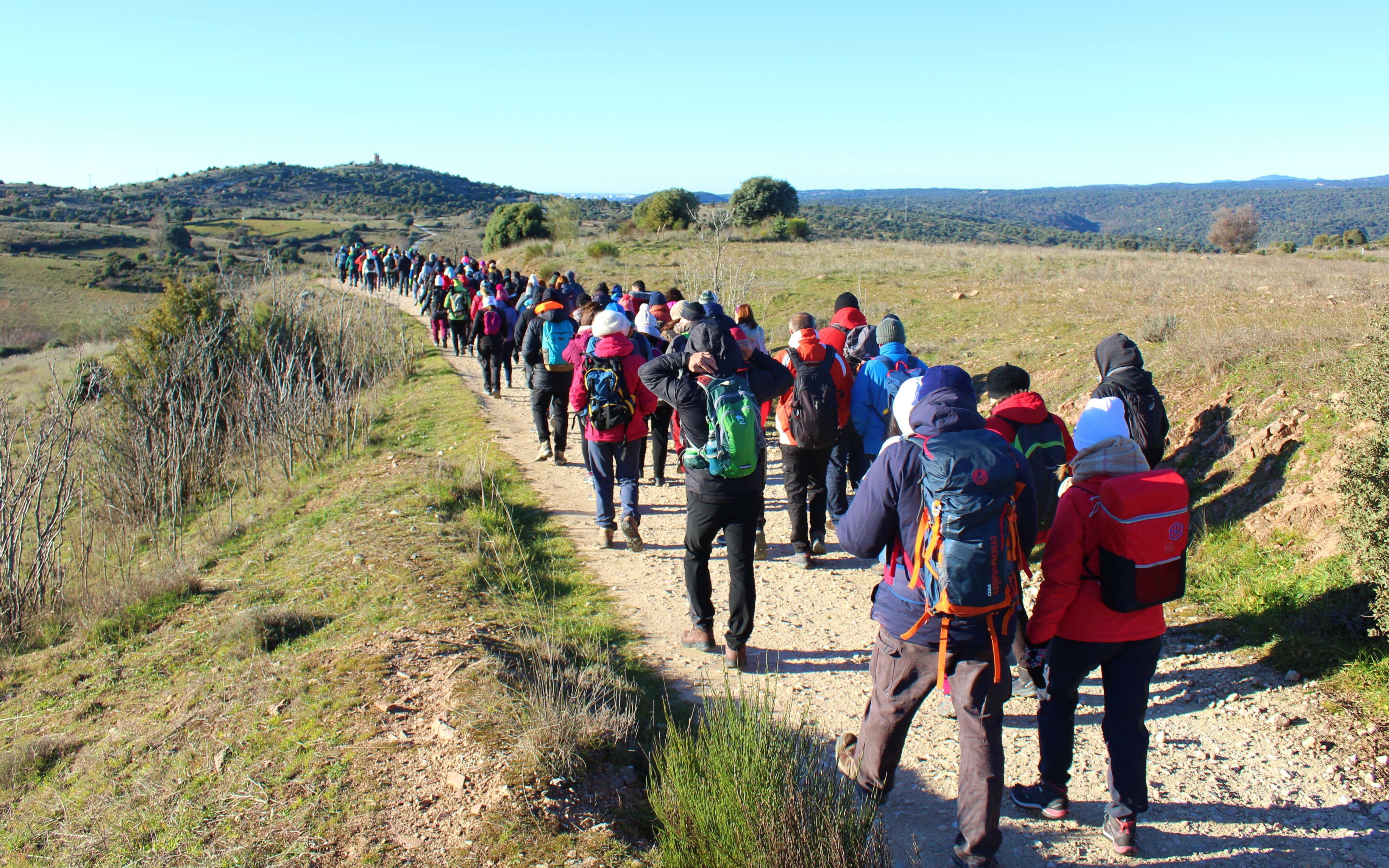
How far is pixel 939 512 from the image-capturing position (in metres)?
3.19

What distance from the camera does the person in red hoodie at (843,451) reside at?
726 cm

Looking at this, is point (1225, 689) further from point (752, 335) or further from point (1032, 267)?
point (1032, 267)

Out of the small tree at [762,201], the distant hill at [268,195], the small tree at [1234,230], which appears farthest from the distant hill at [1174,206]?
the distant hill at [268,195]

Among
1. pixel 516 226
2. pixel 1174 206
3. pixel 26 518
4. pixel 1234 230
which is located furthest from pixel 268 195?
pixel 1174 206

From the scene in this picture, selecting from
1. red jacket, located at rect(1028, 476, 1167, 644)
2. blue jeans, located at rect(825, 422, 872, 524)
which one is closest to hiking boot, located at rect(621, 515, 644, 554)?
blue jeans, located at rect(825, 422, 872, 524)

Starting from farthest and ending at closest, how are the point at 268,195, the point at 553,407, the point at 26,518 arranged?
the point at 268,195 < the point at 553,407 < the point at 26,518

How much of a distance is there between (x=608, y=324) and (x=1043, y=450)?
375cm

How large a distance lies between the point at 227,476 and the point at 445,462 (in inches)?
164

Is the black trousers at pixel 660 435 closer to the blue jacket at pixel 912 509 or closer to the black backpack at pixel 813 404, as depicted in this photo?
the black backpack at pixel 813 404

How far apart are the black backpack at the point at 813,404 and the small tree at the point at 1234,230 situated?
2116 inches

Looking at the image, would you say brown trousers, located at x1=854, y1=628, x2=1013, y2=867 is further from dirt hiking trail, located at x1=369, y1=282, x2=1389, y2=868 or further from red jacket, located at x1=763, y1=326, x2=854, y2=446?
red jacket, located at x1=763, y1=326, x2=854, y2=446

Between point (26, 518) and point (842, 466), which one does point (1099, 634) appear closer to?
point (842, 466)

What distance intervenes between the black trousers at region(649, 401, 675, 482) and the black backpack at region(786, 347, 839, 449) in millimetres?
2646

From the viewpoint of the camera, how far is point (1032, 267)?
79.0 feet
